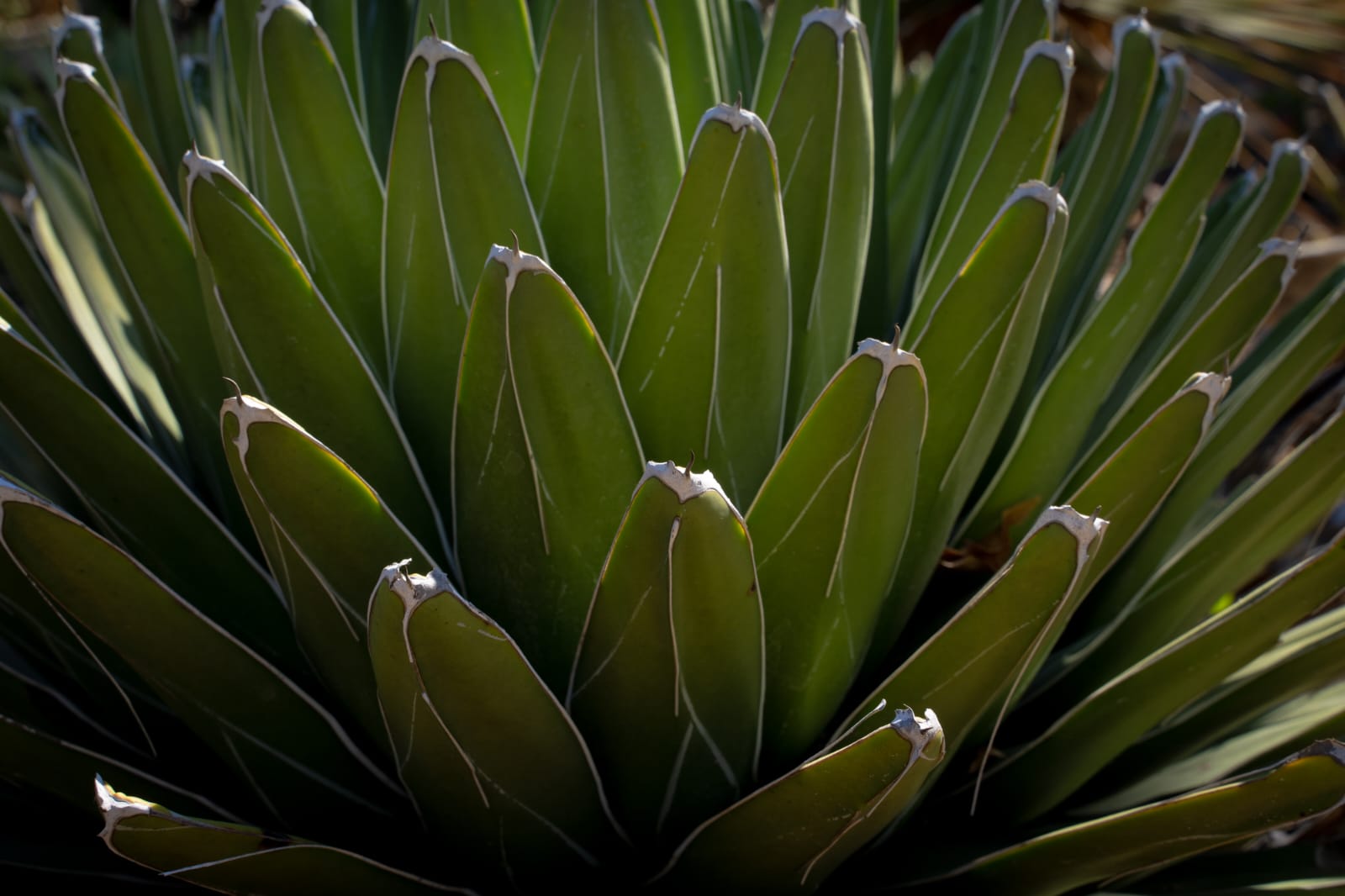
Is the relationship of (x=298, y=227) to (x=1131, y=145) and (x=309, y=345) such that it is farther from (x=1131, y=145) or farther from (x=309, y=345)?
(x=1131, y=145)

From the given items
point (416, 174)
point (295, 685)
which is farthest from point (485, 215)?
point (295, 685)

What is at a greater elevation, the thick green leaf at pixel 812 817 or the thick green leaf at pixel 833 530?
the thick green leaf at pixel 833 530

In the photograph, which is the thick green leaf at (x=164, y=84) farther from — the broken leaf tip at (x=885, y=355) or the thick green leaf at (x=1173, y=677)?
the thick green leaf at (x=1173, y=677)

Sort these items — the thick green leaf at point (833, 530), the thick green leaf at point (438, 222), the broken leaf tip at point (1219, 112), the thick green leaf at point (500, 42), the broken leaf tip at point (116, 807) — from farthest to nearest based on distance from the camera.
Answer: the broken leaf tip at point (1219, 112) → the thick green leaf at point (500, 42) → the thick green leaf at point (438, 222) → the thick green leaf at point (833, 530) → the broken leaf tip at point (116, 807)

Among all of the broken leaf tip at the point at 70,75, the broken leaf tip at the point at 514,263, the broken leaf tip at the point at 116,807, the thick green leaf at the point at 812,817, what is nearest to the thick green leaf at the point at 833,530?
the thick green leaf at the point at 812,817

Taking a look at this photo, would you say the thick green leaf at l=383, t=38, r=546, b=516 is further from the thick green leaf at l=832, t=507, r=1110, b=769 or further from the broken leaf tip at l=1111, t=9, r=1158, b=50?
the broken leaf tip at l=1111, t=9, r=1158, b=50

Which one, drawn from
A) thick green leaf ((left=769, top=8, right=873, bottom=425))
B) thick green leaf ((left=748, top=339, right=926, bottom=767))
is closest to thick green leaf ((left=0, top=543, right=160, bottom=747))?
thick green leaf ((left=748, top=339, right=926, bottom=767))

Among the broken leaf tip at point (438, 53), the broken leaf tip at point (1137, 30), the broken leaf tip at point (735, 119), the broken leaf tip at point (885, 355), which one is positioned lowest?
the broken leaf tip at point (885, 355)

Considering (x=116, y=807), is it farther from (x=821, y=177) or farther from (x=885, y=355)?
(x=821, y=177)
